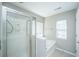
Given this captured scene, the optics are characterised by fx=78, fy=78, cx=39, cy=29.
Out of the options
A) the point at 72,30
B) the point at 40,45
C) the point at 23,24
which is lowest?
the point at 40,45

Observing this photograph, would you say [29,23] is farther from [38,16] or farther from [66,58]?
[66,58]

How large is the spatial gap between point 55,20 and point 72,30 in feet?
1.35

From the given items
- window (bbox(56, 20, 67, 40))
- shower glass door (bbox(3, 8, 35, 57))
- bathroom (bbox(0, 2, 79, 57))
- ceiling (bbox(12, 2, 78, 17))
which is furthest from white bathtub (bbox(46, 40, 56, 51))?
ceiling (bbox(12, 2, 78, 17))

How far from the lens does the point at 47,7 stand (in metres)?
1.62

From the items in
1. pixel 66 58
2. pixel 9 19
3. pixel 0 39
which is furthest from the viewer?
pixel 9 19

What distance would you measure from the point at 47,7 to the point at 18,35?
919 mm

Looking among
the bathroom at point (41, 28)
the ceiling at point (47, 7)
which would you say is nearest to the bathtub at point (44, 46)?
the bathroom at point (41, 28)

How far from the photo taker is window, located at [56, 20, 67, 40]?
65.1 inches

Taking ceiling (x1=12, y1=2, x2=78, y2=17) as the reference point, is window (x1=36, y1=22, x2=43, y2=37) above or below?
below

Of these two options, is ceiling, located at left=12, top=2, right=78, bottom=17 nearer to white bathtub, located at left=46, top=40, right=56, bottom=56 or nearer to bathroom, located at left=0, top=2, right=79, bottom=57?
bathroom, located at left=0, top=2, right=79, bottom=57

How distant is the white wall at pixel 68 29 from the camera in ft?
5.28

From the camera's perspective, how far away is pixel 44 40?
5.77ft

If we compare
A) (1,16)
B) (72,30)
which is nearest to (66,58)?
(72,30)

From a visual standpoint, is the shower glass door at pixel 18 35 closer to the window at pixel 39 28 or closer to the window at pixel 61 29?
the window at pixel 39 28
